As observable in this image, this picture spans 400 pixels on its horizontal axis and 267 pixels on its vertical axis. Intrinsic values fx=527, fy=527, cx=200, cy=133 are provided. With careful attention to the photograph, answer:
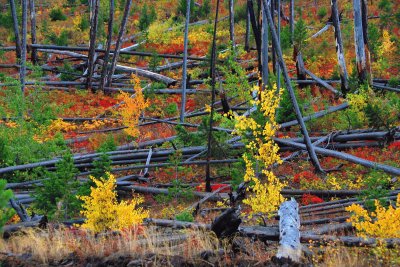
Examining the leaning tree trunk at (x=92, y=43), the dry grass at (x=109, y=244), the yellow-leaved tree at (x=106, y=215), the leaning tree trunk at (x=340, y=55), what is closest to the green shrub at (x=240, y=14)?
the leaning tree trunk at (x=92, y=43)

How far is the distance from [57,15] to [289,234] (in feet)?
115

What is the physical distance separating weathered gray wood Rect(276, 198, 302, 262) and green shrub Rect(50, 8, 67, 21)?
3375 cm

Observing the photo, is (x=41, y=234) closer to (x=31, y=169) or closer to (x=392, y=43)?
(x=31, y=169)

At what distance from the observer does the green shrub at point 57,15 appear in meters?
38.3

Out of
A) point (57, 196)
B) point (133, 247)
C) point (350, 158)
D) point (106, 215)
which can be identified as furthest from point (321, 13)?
point (133, 247)

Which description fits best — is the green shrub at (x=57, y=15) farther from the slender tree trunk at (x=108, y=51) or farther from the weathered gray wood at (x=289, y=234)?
the weathered gray wood at (x=289, y=234)

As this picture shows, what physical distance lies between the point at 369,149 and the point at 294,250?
9334 millimetres

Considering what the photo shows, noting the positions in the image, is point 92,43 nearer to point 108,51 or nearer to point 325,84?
point 108,51

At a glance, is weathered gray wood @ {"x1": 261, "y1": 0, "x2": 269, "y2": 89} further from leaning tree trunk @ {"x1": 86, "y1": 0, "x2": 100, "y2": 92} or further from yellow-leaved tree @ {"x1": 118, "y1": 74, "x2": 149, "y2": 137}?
leaning tree trunk @ {"x1": 86, "y1": 0, "x2": 100, "y2": 92}

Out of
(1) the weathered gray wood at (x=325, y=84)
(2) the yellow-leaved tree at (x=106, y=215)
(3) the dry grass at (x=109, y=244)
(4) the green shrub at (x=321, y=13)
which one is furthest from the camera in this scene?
(4) the green shrub at (x=321, y=13)

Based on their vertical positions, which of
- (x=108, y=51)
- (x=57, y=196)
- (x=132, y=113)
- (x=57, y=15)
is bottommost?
(x=57, y=196)

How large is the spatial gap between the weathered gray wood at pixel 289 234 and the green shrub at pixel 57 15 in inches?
1329

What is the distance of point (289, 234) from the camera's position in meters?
7.05

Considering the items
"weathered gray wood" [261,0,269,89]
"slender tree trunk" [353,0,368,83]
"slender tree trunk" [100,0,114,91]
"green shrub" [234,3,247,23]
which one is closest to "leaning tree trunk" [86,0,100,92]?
"slender tree trunk" [100,0,114,91]
